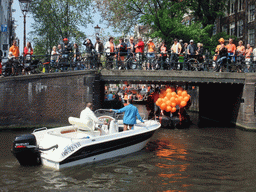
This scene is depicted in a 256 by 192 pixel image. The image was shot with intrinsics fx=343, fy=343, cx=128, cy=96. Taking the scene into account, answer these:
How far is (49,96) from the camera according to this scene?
16.6 metres

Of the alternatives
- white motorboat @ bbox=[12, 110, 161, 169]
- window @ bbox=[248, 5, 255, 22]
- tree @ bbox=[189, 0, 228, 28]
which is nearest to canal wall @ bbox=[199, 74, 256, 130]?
tree @ bbox=[189, 0, 228, 28]

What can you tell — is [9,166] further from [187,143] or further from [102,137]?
[187,143]

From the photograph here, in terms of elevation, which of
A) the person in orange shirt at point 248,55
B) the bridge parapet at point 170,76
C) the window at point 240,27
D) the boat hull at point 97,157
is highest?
the window at point 240,27

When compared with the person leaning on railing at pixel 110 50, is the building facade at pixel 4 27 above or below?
above

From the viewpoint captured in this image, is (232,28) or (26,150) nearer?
(26,150)

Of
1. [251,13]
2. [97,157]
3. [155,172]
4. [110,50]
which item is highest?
[251,13]

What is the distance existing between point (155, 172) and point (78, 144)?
2.18 metres

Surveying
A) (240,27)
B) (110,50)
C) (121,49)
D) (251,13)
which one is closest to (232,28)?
(240,27)

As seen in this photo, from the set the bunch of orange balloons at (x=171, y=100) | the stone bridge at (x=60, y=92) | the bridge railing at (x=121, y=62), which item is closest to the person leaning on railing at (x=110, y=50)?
the bridge railing at (x=121, y=62)

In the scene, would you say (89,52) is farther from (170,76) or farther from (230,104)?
(230,104)

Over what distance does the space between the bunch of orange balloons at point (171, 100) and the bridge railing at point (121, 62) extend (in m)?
1.29

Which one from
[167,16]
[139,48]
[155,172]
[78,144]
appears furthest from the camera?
[167,16]

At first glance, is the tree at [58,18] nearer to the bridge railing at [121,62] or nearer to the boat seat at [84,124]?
the bridge railing at [121,62]

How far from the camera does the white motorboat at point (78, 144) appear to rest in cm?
874
